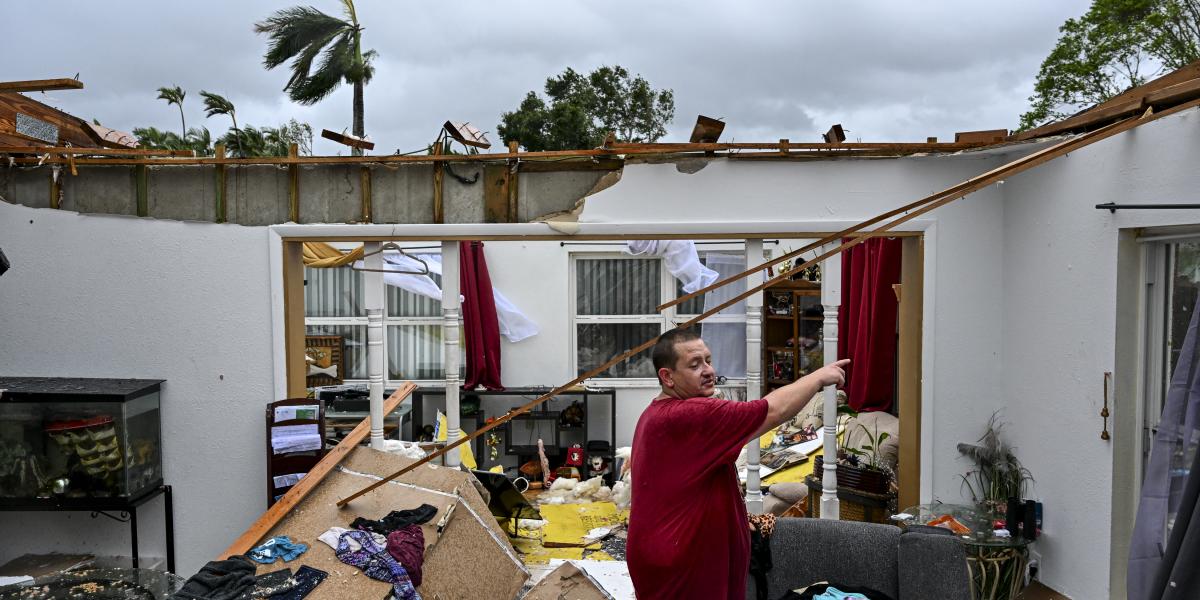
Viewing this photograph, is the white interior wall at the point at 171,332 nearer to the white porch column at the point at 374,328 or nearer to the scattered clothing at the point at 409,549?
the white porch column at the point at 374,328

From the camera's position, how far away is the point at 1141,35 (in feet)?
57.2

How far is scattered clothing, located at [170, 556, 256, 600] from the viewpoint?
312 cm

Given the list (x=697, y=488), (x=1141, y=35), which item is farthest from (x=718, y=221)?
(x=1141, y=35)

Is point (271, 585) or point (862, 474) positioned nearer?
point (271, 585)

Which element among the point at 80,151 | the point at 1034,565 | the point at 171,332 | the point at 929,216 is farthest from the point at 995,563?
the point at 80,151

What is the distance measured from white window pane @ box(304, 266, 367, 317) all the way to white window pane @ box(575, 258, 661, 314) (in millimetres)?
2457

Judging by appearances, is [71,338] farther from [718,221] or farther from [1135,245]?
[1135,245]

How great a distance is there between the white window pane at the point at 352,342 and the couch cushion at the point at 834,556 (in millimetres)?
6371

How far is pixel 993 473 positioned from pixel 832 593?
1.43 metres

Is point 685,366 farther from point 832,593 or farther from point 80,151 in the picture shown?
point 80,151

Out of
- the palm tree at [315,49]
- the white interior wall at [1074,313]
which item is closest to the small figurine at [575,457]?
the white interior wall at [1074,313]

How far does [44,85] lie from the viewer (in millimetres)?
3811

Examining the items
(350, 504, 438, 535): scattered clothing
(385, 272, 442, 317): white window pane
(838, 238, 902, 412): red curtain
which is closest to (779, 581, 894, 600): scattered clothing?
(350, 504, 438, 535): scattered clothing

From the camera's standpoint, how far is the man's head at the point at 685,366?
2457 millimetres
